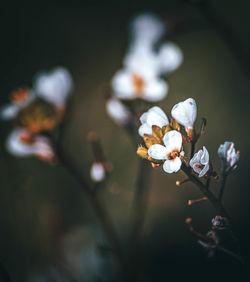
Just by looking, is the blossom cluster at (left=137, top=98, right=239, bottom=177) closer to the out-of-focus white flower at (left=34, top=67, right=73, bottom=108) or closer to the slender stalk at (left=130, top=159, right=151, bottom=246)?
the slender stalk at (left=130, top=159, right=151, bottom=246)

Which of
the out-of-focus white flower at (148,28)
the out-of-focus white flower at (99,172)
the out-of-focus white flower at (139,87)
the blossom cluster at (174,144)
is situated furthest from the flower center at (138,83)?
the blossom cluster at (174,144)

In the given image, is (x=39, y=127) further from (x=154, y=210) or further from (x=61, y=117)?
(x=154, y=210)

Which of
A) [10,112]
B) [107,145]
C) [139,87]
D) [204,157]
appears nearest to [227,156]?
[204,157]

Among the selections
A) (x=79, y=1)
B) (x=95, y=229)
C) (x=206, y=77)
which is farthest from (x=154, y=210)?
(x=79, y=1)

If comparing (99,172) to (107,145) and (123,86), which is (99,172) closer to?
(123,86)

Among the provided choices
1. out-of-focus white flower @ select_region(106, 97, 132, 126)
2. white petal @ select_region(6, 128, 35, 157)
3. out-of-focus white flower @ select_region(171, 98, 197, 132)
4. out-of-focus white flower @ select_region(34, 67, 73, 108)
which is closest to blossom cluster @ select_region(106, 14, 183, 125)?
out-of-focus white flower @ select_region(106, 97, 132, 126)

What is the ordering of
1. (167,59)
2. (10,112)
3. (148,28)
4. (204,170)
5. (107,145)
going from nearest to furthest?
(204,170)
(10,112)
(167,59)
(148,28)
(107,145)

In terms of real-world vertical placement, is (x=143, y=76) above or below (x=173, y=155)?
above
